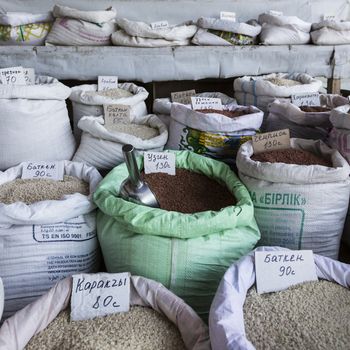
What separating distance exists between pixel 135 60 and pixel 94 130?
0.60 meters

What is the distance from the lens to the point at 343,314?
833 mm

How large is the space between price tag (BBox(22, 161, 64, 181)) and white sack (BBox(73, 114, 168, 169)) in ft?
0.49

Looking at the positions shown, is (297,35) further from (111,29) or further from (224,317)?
(224,317)

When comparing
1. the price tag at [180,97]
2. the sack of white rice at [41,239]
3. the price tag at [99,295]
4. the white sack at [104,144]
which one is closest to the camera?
the price tag at [99,295]

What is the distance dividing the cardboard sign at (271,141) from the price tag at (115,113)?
0.58 meters

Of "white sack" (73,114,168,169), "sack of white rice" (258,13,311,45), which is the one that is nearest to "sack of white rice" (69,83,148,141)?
"white sack" (73,114,168,169)

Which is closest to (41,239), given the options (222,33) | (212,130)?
(212,130)

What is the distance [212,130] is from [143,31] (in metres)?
0.84

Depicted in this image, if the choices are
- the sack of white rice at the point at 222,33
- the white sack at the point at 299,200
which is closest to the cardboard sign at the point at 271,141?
the white sack at the point at 299,200

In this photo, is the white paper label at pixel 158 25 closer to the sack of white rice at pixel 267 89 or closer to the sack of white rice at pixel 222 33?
the sack of white rice at pixel 222 33

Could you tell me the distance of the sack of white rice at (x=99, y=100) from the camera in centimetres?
158

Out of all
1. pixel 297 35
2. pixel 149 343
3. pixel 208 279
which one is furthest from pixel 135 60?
pixel 149 343

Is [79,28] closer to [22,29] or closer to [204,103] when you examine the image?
[22,29]

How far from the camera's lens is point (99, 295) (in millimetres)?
855
